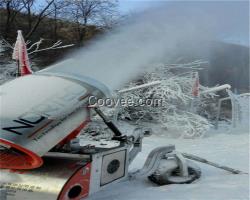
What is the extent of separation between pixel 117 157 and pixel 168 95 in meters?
10.7

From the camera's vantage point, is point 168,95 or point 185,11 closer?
point 185,11

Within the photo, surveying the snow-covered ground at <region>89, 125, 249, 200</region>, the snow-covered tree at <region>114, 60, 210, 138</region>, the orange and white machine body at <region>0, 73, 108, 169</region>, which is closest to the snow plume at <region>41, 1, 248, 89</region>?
the orange and white machine body at <region>0, 73, 108, 169</region>

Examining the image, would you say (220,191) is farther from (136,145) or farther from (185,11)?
(185,11)

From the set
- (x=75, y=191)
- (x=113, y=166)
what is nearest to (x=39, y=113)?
(x=75, y=191)

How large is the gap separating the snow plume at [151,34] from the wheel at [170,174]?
163cm

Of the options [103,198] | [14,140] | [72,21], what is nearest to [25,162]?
[14,140]

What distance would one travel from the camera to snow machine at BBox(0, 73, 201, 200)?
165 inches

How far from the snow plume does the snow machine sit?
257 millimetres

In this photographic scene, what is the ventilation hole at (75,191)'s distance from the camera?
4582 millimetres

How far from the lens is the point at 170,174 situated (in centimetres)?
648

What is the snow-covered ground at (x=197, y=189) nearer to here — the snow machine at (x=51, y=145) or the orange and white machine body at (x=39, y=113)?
the snow machine at (x=51, y=145)

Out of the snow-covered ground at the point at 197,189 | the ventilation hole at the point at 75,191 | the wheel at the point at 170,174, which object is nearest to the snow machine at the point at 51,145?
the ventilation hole at the point at 75,191

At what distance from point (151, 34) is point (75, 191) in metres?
2.12

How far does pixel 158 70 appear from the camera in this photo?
16484mm
